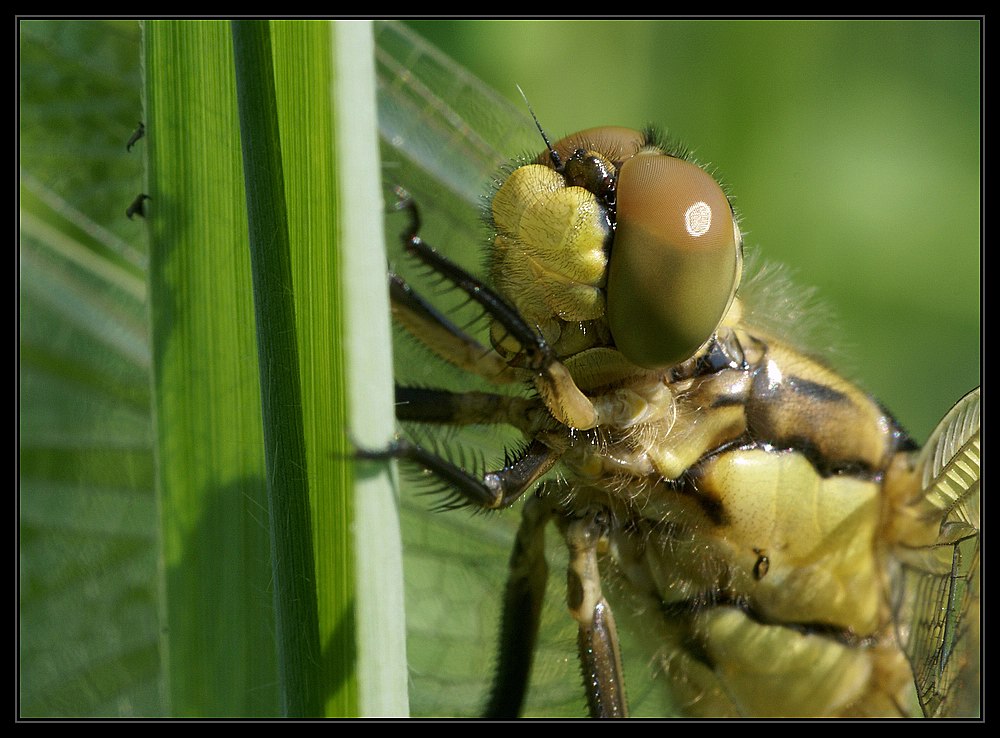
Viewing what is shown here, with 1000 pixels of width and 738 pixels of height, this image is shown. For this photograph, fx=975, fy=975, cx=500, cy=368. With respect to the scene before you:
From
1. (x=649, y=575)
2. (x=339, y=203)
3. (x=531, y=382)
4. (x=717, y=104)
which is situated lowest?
(x=649, y=575)

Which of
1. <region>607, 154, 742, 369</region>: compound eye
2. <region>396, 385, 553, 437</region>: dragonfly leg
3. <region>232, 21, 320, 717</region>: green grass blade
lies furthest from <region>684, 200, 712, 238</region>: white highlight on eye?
<region>232, 21, 320, 717</region>: green grass blade

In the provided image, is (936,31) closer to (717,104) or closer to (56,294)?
(717,104)

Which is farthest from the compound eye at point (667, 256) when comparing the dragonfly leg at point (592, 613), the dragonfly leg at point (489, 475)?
the dragonfly leg at point (592, 613)

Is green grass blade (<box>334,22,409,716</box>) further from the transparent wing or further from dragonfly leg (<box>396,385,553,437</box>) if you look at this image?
the transparent wing

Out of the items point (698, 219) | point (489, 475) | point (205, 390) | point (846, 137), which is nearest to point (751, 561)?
point (489, 475)

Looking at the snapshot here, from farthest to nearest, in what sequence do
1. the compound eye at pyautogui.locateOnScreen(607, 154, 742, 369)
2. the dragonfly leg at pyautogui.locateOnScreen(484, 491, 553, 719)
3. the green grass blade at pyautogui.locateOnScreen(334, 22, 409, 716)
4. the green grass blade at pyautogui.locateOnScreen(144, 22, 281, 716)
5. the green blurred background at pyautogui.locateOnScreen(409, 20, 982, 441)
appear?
the green blurred background at pyautogui.locateOnScreen(409, 20, 982, 441) → the dragonfly leg at pyautogui.locateOnScreen(484, 491, 553, 719) → the compound eye at pyautogui.locateOnScreen(607, 154, 742, 369) → the green grass blade at pyautogui.locateOnScreen(144, 22, 281, 716) → the green grass blade at pyautogui.locateOnScreen(334, 22, 409, 716)

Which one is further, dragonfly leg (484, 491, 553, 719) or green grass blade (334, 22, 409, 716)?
dragonfly leg (484, 491, 553, 719)

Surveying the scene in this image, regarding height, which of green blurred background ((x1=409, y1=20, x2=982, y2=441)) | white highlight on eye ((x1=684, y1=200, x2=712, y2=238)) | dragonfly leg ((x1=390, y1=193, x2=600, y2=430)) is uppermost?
green blurred background ((x1=409, y1=20, x2=982, y2=441))

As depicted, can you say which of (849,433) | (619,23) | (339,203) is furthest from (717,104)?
(339,203)

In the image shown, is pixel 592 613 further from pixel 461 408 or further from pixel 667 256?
pixel 667 256
